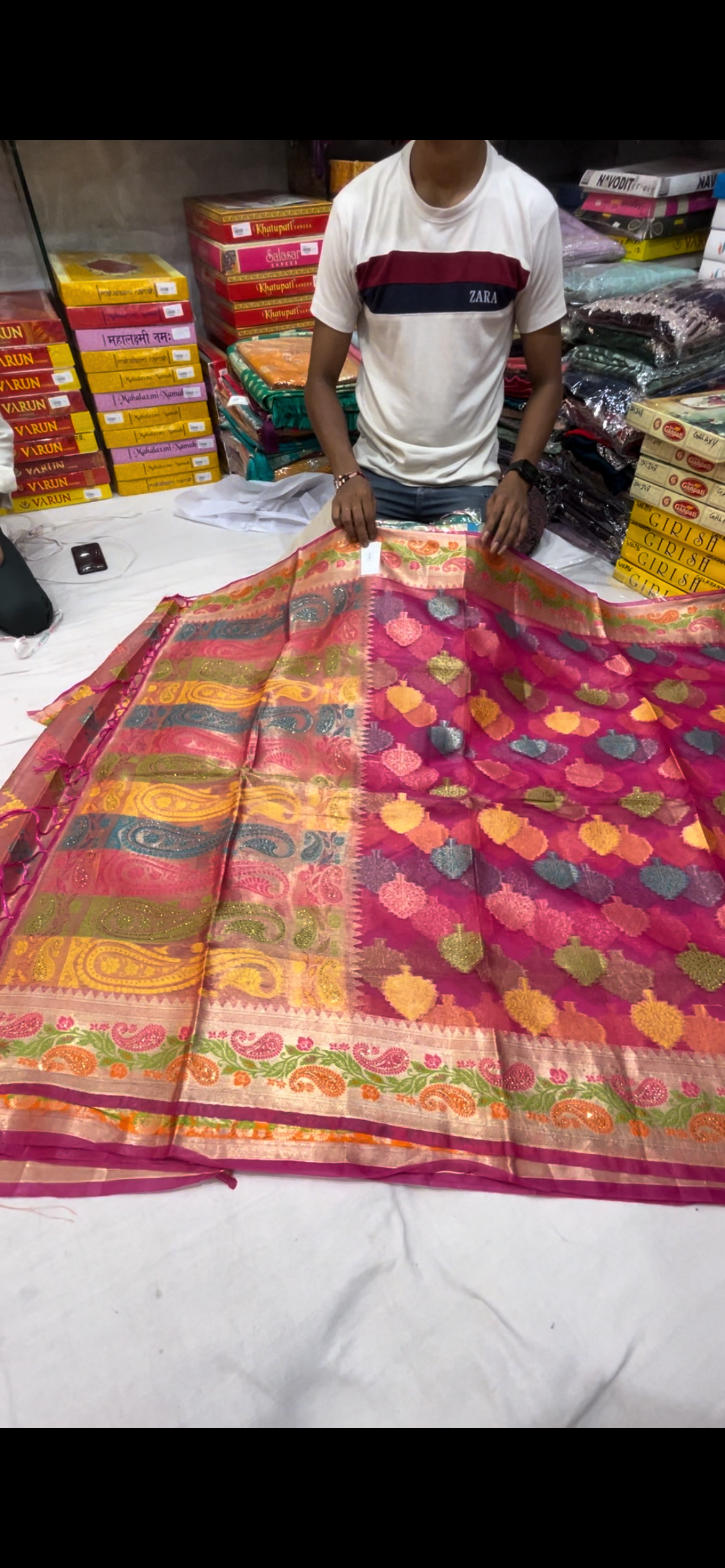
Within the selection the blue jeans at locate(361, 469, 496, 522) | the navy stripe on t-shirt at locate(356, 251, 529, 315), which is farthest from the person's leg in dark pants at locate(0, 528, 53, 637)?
the navy stripe on t-shirt at locate(356, 251, 529, 315)

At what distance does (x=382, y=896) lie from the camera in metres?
1.16

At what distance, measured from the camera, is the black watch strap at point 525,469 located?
1.62 metres

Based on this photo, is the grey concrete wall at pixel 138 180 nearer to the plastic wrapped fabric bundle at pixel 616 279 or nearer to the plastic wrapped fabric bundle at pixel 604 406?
the plastic wrapped fabric bundle at pixel 616 279

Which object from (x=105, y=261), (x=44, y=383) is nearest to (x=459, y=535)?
(x=44, y=383)

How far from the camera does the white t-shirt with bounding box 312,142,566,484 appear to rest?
1474mm

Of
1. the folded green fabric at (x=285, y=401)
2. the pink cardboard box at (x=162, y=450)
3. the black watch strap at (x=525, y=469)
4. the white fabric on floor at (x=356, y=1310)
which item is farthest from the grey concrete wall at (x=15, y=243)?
the white fabric on floor at (x=356, y=1310)

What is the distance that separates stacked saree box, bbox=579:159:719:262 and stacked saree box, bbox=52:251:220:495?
1.22 meters

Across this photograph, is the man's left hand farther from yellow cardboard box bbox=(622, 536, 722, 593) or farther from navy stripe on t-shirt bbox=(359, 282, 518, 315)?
yellow cardboard box bbox=(622, 536, 722, 593)

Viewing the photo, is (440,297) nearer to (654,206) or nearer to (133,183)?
(654,206)

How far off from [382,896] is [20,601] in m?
1.28

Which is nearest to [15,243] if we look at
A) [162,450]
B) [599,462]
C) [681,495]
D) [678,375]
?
[162,450]

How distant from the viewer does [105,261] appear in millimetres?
2471
